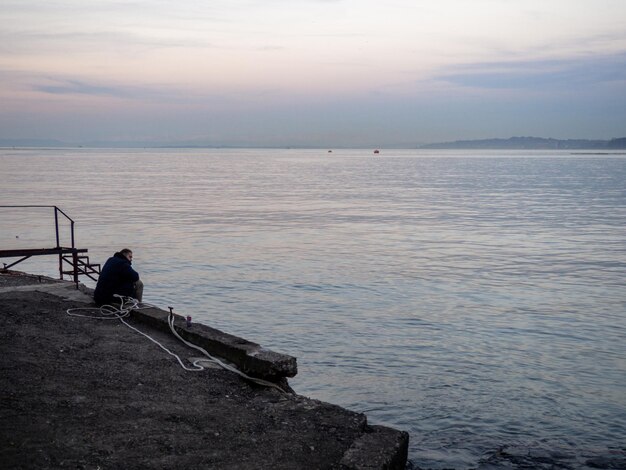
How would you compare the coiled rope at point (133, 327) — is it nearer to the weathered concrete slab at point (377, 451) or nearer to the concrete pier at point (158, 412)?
the concrete pier at point (158, 412)

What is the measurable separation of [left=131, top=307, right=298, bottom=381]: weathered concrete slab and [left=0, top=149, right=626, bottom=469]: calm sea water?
6.64 ft

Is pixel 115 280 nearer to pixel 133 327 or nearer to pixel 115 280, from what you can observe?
pixel 115 280

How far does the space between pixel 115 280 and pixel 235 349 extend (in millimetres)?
4074

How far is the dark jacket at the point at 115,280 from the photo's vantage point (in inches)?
481

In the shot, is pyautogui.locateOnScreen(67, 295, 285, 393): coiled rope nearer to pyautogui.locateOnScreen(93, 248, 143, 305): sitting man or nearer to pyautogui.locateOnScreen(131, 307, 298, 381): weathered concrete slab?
pyautogui.locateOnScreen(131, 307, 298, 381): weathered concrete slab

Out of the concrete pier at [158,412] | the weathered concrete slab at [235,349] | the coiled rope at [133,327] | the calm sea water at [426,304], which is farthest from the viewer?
the calm sea water at [426,304]

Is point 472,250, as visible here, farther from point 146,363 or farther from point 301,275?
point 146,363

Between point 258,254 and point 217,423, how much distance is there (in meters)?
18.6

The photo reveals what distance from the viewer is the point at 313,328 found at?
599 inches

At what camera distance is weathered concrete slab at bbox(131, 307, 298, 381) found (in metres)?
8.59

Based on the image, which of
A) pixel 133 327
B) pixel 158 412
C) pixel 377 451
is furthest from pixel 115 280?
pixel 377 451

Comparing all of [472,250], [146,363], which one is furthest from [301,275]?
[146,363]

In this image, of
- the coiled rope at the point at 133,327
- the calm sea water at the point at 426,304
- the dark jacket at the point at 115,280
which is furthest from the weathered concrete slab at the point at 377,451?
the dark jacket at the point at 115,280

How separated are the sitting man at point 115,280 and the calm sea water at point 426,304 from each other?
10.4 ft
